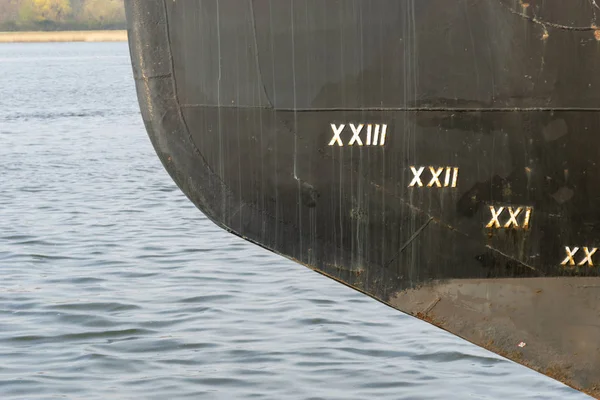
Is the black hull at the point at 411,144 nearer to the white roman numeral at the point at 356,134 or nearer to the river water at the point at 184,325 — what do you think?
the white roman numeral at the point at 356,134

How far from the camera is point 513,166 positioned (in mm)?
4891

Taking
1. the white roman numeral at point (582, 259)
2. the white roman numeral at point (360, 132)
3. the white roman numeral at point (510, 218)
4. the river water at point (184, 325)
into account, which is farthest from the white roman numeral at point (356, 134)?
the river water at point (184, 325)

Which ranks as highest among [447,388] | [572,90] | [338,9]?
[338,9]

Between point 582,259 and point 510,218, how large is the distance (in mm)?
354

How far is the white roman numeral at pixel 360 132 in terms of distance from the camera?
5.01m

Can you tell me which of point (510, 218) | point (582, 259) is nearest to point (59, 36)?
point (510, 218)

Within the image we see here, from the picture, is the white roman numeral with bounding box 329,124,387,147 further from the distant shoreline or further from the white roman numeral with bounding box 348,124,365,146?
the distant shoreline

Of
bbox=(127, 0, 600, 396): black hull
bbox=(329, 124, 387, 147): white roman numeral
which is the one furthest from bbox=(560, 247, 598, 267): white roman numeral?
bbox=(329, 124, 387, 147): white roman numeral

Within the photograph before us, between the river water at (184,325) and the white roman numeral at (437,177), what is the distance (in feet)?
12.7

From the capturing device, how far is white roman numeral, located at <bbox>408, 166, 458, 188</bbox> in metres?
4.96

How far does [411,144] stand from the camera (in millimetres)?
4984

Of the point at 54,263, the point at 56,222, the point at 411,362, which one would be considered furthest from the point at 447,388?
the point at 56,222

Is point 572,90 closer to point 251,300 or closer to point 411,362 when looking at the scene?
point 411,362

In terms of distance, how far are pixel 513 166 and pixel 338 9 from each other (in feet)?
3.31
